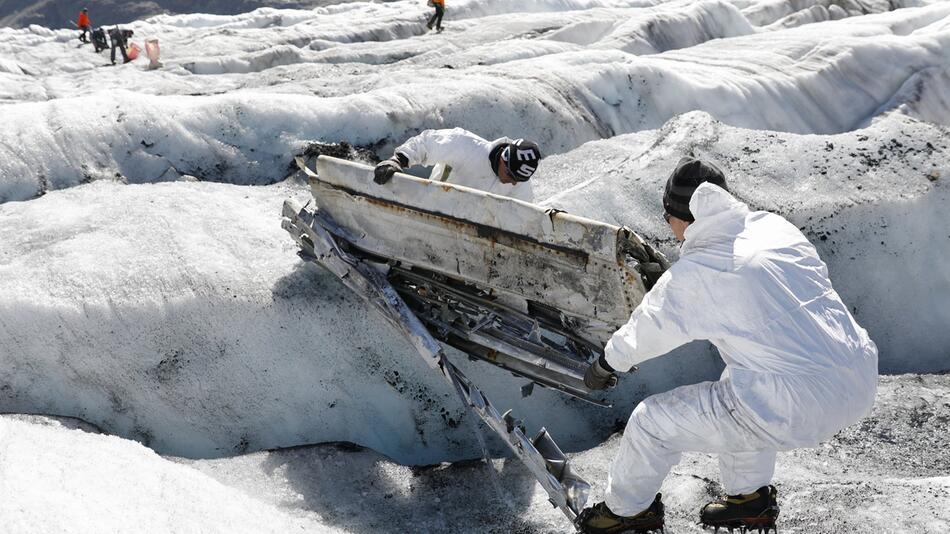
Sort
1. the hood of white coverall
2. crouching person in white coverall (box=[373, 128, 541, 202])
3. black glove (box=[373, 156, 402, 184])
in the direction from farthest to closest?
1. crouching person in white coverall (box=[373, 128, 541, 202])
2. black glove (box=[373, 156, 402, 184])
3. the hood of white coverall

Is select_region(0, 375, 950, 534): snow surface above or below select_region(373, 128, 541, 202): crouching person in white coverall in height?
below

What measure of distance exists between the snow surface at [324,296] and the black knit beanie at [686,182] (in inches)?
63.8

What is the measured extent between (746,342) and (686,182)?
688mm

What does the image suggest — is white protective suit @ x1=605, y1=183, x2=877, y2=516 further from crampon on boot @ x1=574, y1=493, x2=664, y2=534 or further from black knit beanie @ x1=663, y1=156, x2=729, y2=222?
crampon on boot @ x1=574, y1=493, x2=664, y2=534

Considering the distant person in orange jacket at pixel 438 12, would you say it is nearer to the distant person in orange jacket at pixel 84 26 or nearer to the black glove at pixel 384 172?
the distant person in orange jacket at pixel 84 26

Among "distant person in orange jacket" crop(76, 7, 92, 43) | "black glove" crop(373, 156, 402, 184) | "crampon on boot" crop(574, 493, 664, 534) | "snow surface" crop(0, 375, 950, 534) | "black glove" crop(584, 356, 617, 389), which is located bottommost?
"distant person in orange jacket" crop(76, 7, 92, 43)

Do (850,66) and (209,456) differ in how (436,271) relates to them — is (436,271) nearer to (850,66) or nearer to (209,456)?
(209,456)

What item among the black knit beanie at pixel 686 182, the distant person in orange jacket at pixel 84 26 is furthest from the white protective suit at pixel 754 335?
the distant person in orange jacket at pixel 84 26

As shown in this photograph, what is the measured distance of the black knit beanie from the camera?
10.5ft

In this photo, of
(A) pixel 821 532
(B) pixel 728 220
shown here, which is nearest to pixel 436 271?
(B) pixel 728 220

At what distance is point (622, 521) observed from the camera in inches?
133

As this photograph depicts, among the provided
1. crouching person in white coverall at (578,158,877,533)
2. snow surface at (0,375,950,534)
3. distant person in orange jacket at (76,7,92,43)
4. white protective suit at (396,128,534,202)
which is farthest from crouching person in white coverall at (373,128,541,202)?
distant person in orange jacket at (76,7,92,43)

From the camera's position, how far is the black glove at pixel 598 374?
3.38 meters

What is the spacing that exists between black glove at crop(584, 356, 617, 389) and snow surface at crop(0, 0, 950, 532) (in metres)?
0.93
